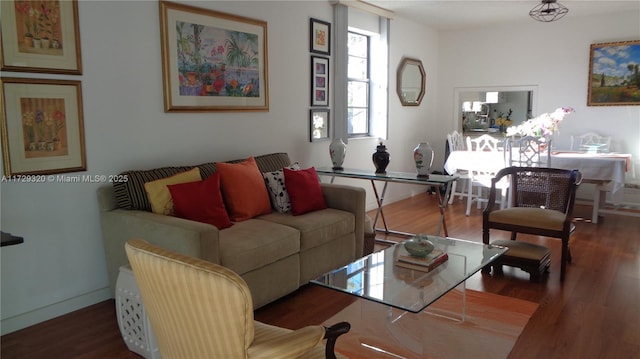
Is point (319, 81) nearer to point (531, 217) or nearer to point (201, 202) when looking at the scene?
point (201, 202)

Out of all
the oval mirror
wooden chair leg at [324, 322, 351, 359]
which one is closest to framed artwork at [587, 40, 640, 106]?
the oval mirror

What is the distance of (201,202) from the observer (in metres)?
3.03

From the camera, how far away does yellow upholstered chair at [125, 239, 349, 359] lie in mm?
1322

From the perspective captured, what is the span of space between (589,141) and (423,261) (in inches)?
183

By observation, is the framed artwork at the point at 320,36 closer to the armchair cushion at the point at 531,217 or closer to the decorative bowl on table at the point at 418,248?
the armchair cushion at the point at 531,217

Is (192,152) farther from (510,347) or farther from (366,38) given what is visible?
(366,38)

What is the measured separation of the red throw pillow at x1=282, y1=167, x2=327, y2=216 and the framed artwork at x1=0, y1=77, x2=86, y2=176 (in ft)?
4.54

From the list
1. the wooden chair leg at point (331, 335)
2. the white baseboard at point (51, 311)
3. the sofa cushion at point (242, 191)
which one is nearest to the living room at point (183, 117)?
the white baseboard at point (51, 311)

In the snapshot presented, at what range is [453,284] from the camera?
236 cm

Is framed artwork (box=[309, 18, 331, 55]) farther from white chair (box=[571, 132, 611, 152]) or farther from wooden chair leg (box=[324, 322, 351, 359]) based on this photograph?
wooden chair leg (box=[324, 322, 351, 359])

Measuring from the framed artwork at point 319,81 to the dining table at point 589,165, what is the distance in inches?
75.4

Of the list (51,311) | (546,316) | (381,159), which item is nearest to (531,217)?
(546,316)

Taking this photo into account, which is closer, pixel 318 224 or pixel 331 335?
pixel 331 335

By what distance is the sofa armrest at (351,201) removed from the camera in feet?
12.0
